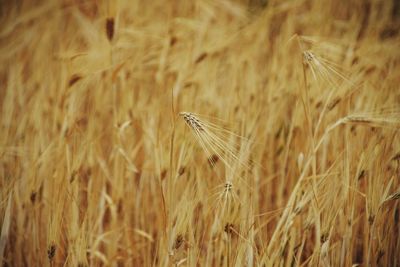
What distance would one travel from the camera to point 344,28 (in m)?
1.36

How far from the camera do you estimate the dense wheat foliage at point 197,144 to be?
1.93 ft

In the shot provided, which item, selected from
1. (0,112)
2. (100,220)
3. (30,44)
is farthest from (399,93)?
(30,44)

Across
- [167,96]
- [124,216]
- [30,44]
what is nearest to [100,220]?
[124,216]

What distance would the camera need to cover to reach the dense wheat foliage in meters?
0.59

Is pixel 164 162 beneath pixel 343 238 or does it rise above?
above

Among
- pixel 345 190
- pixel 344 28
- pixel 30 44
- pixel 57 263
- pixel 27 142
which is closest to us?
pixel 345 190

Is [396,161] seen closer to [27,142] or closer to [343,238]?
[343,238]

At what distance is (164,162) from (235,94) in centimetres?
37

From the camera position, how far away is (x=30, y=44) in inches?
48.0

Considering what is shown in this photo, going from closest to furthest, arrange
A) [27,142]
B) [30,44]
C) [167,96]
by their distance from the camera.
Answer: [27,142], [167,96], [30,44]

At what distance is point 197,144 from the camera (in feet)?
2.64

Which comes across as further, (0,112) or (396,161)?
(0,112)

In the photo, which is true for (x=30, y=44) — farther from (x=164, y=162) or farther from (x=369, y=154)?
(x=369, y=154)

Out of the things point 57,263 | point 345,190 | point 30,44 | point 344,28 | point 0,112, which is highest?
point 344,28
